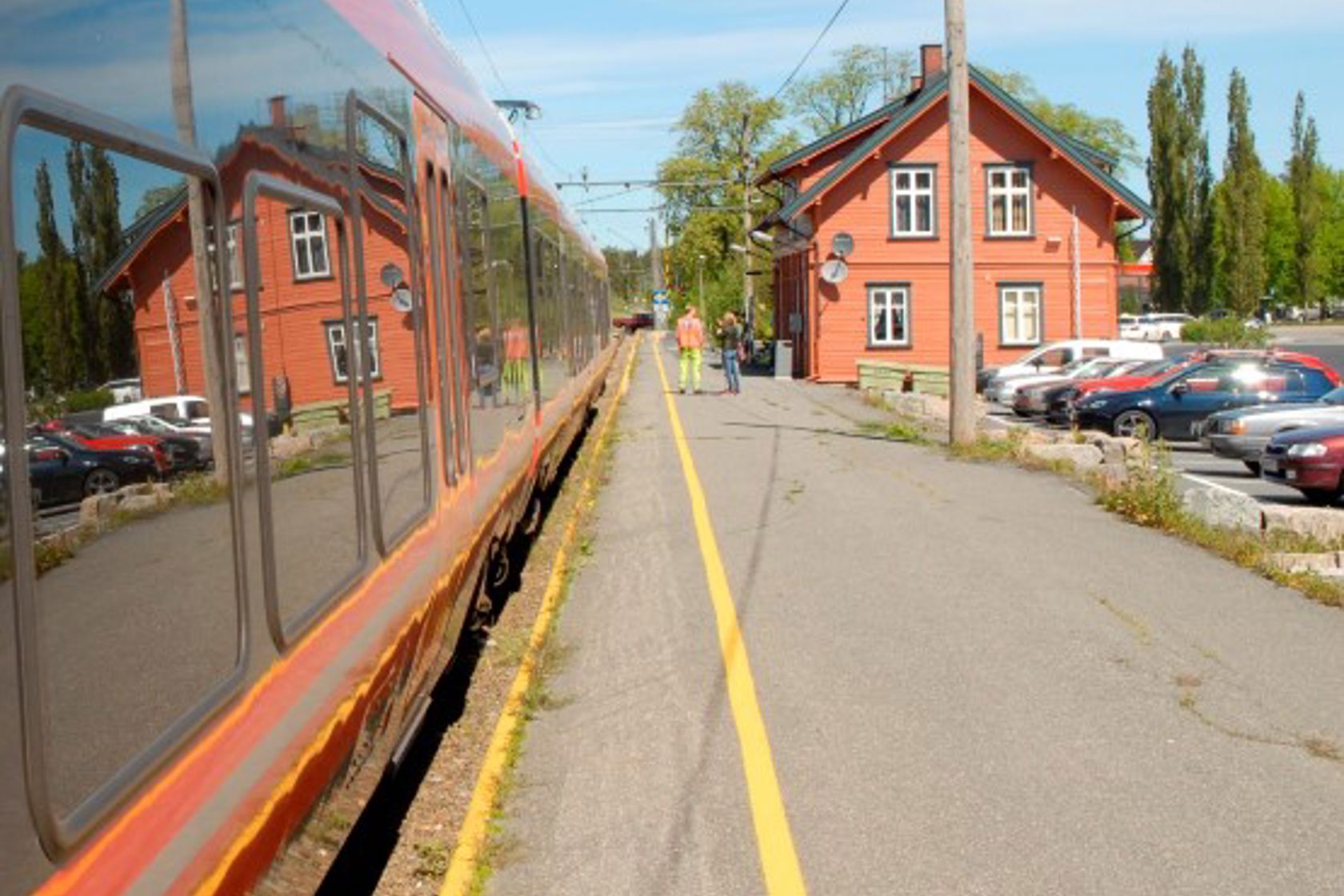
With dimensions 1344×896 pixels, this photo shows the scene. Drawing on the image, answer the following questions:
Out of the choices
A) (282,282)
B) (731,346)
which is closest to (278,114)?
(282,282)

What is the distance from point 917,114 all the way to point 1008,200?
11.3ft

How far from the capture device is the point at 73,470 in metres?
2.39

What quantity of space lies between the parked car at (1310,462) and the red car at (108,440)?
47.8 ft

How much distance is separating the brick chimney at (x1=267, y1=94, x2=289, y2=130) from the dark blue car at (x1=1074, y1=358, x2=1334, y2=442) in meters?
20.6

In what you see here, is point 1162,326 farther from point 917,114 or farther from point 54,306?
point 54,306

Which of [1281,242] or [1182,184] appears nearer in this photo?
[1182,184]

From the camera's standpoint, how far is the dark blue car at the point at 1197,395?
2316 cm

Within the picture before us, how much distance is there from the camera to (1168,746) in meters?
6.21

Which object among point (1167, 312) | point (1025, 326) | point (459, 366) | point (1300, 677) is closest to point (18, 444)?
point (459, 366)

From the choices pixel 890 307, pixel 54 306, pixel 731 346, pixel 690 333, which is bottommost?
pixel 731 346

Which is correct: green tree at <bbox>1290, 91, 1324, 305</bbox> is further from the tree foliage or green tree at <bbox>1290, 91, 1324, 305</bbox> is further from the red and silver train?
the red and silver train

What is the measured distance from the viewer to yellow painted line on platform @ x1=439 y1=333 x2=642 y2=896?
202 inches

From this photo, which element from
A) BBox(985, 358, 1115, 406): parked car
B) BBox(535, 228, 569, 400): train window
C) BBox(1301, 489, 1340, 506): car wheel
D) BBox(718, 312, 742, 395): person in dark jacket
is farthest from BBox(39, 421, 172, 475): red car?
BBox(985, 358, 1115, 406): parked car

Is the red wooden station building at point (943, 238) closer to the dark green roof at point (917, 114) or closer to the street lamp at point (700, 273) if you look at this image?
the dark green roof at point (917, 114)
